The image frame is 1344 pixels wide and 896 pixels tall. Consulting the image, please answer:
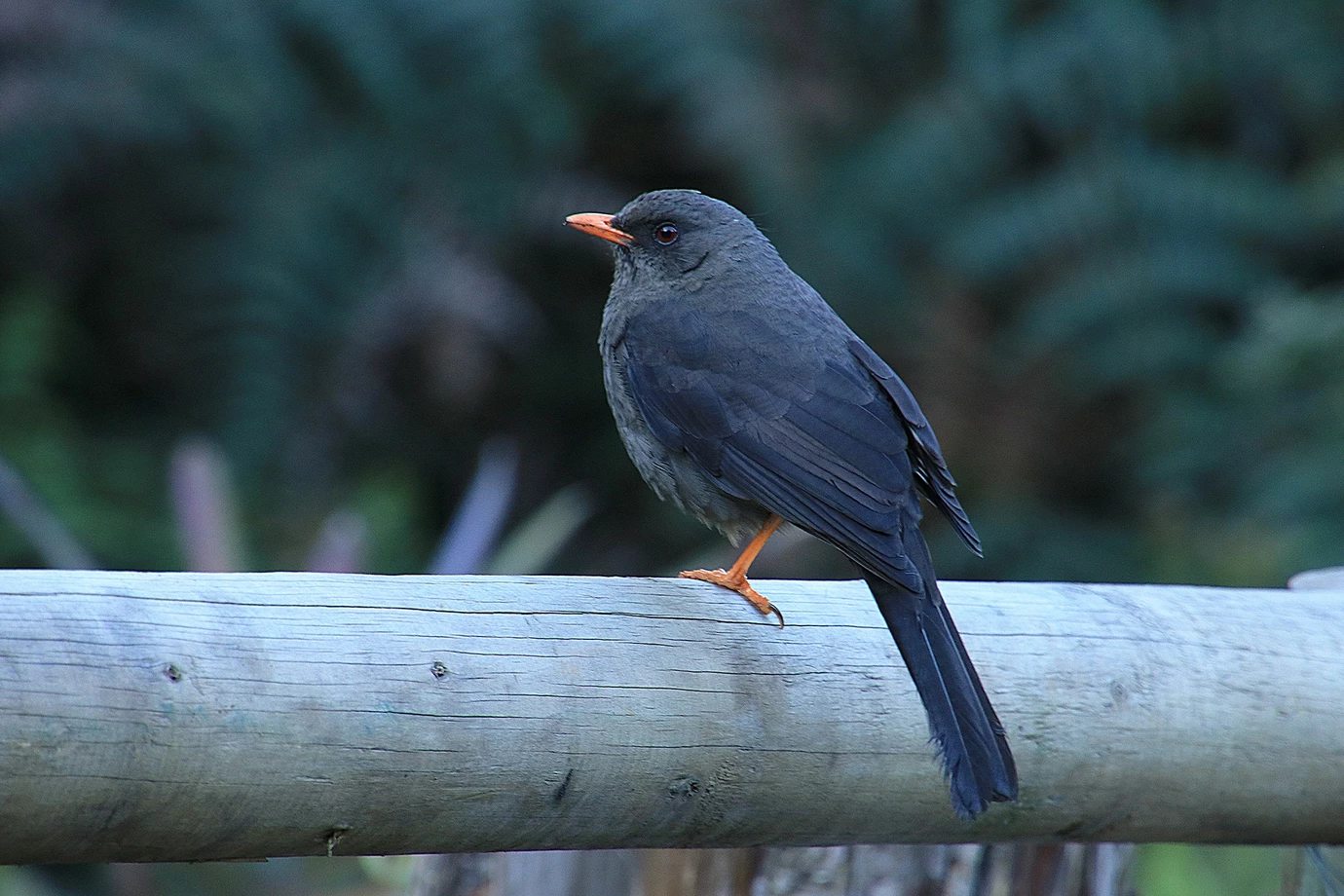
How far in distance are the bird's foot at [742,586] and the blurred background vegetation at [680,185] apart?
2.90 metres

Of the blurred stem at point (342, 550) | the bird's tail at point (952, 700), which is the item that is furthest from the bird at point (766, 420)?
the blurred stem at point (342, 550)

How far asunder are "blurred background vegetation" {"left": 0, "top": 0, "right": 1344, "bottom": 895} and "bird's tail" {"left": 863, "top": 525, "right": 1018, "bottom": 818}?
3350mm

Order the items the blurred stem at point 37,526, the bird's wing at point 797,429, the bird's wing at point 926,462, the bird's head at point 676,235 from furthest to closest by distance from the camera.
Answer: the blurred stem at point 37,526, the bird's head at point 676,235, the bird's wing at point 926,462, the bird's wing at point 797,429

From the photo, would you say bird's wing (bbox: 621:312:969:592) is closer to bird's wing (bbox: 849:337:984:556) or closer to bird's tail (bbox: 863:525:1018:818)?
bird's wing (bbox: 849:337:984:556)

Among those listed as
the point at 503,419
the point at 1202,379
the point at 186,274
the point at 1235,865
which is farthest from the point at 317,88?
the point at 1235,865

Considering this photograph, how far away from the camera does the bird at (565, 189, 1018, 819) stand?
208 centimetres

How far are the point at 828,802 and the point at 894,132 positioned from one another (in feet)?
14.2

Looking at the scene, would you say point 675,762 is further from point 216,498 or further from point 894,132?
point 894,132

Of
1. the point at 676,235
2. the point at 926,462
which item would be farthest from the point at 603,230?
the point at 926,462

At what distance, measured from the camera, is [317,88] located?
6.01 meters

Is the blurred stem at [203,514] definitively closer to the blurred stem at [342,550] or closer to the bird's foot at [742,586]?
the blurred stem at [342,550]

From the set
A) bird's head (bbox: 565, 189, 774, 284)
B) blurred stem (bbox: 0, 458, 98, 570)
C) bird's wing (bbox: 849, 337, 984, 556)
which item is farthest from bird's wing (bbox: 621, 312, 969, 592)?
blurred stem (bbox: 0, 458, 98, 570)

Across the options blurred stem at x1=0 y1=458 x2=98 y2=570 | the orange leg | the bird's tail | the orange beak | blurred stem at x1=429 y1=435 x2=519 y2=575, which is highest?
the orange beak

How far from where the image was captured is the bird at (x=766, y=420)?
2080mm
